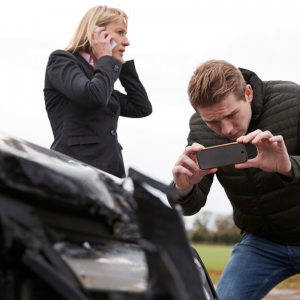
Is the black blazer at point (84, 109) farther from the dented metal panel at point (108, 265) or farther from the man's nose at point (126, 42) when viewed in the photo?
the dented metal panel at point (108, 265)

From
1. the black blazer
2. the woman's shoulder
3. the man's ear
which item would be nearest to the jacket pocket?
the black blazer

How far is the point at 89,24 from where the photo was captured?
227 cm

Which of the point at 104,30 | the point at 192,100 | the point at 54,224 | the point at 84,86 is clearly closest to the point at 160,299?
the point at 54,224

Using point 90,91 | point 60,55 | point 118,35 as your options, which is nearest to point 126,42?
point 118,35

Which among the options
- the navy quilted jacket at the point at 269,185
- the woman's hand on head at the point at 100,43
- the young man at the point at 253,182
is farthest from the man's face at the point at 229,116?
the woman's hand on head at the point at 100,43

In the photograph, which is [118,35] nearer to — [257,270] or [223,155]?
[223,155]

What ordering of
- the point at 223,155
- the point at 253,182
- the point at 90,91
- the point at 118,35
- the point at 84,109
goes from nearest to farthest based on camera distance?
the point at 223,155 < the point at 90,91 < the point at 84,109 < the point at 253,182 < the point at 118,35

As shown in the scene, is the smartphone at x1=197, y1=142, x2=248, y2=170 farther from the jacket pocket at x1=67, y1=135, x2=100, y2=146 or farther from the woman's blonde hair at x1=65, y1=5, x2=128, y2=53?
the woman's blonde hair at x1=65, y1=5, x2=128, y2=53

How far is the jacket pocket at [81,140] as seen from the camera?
2.01 meters

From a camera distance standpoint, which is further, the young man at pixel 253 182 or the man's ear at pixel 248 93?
the man's ear at pixel 248 93

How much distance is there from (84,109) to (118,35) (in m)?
0.64

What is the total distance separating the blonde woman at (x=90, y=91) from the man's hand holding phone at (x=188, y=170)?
0.41 m

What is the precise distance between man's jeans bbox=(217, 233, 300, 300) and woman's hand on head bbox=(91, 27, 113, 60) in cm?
159

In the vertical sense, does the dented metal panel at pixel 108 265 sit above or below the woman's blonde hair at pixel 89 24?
below
